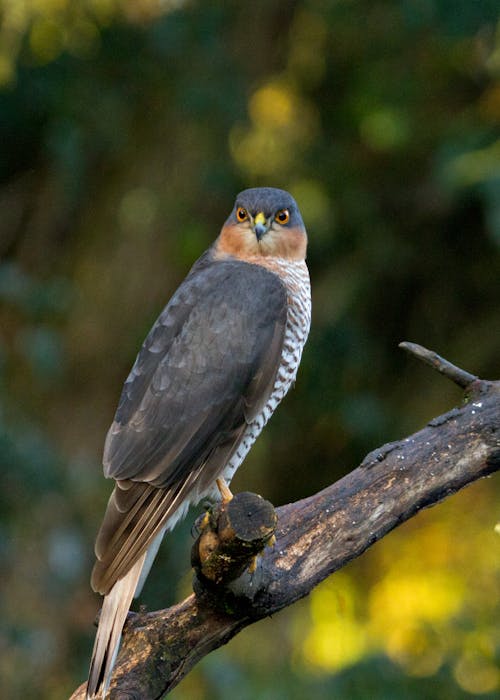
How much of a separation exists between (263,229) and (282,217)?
157 millimetres

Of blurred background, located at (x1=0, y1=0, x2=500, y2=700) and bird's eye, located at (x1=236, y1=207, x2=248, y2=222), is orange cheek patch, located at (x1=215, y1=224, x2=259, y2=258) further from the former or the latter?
blurred background, located at (x1=0, y1=0, x2=500, y2=700)

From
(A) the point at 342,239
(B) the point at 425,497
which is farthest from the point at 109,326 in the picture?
(B) the point at 425,497

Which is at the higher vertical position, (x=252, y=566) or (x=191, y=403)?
(x=191, y=403)

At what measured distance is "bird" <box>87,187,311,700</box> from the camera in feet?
11.1

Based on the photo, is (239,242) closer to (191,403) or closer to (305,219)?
(191,403)

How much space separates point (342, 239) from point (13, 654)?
289cm

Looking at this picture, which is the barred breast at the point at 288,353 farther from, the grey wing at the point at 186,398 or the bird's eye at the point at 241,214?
the bird's eye at the point at 241,214

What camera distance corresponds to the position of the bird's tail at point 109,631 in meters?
3.04

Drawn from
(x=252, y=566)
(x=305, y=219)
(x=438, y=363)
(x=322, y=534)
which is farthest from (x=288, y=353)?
(x=305, y=219)

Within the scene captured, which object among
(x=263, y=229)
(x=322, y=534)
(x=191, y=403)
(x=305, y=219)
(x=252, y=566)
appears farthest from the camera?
(x=305, y=219)

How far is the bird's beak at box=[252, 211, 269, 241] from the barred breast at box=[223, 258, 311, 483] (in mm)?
134

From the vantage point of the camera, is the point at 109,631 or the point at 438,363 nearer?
the point at 109,631

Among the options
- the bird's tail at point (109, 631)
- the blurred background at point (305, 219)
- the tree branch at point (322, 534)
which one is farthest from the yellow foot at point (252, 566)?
the blurred background at point (305, 219)

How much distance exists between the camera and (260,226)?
429cm
